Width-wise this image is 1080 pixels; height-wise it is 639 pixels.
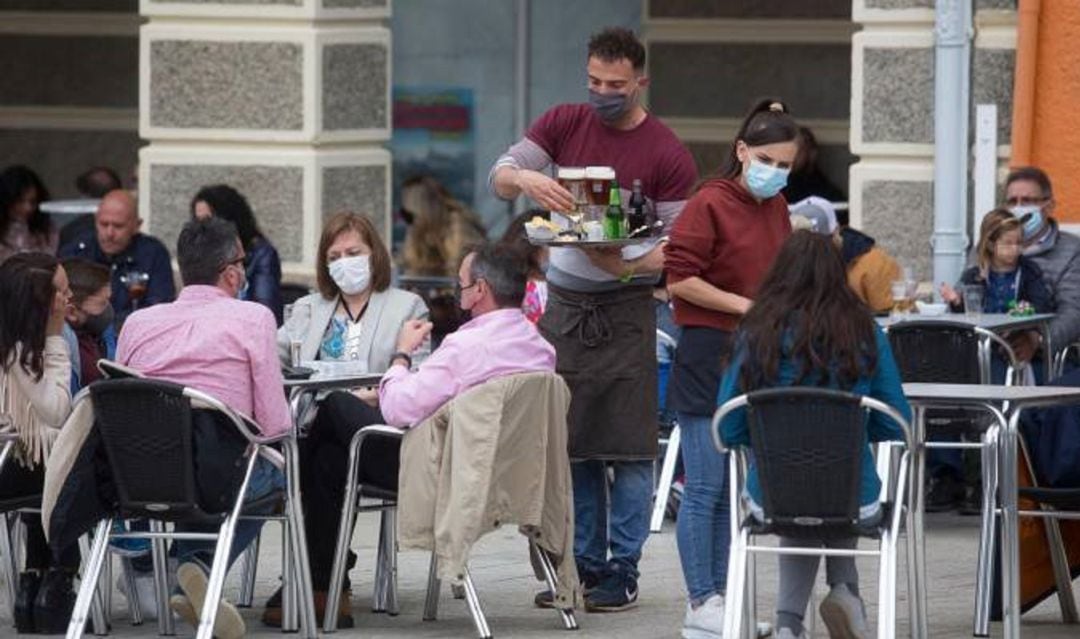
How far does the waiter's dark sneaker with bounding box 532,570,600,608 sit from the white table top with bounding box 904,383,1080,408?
1417 mm

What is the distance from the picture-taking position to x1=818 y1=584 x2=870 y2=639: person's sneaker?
794cm

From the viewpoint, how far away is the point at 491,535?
36.6 feet

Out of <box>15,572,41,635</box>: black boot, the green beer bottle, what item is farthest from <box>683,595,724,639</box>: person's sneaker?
<box>15,572,41,635</box>: black boot

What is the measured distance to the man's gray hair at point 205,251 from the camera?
8578 mm

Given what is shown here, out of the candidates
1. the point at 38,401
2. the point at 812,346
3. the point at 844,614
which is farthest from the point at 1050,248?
the point at 38,401

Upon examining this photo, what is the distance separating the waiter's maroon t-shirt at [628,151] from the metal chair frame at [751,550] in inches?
58.9

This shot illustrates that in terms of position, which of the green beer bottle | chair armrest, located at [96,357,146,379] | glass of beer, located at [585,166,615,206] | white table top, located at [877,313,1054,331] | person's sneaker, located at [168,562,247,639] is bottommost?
person's sneaker, located at [168,562,247,639]

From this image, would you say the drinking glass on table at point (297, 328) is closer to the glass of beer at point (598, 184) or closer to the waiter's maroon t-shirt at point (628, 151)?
the waiter's maroon t-shirt at point (628, 151)

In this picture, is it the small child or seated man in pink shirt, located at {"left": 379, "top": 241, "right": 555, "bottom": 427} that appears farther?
the small child

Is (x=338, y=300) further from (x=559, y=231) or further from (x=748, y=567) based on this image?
(x=748, y=567)

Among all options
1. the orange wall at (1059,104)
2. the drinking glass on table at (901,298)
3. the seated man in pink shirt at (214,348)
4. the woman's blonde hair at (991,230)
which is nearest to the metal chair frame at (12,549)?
the seated man in pink shirt at (214,348)

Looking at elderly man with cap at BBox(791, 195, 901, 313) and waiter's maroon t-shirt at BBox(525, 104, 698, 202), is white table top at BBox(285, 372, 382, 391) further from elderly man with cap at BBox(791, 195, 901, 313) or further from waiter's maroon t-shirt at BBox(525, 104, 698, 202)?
elderly man with cap at BBox(791, 195, 901, 313)

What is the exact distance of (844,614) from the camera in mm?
7938

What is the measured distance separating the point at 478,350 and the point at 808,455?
143 centimetres
